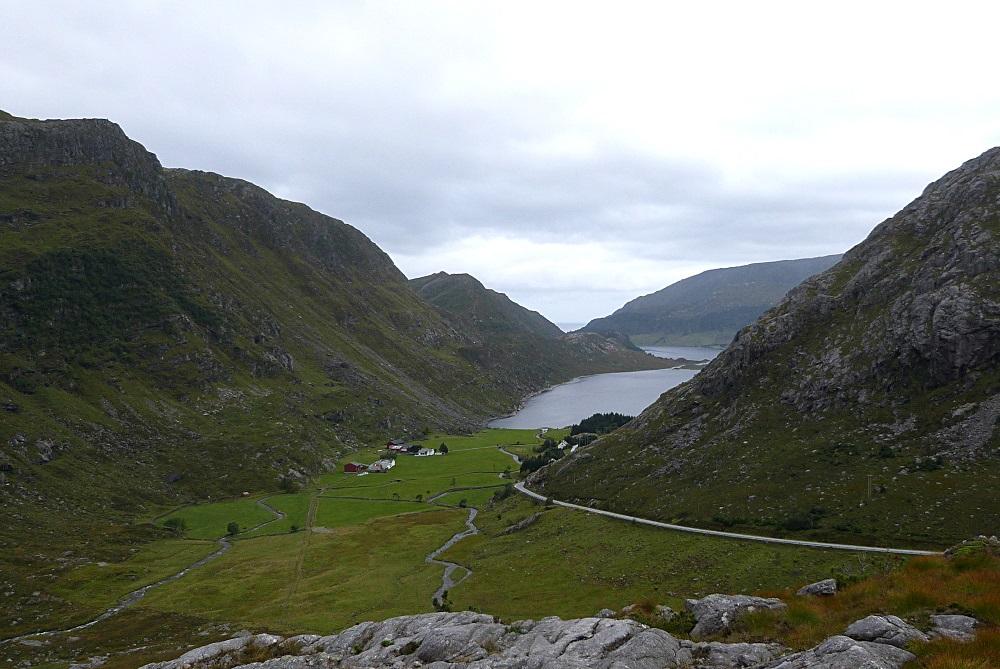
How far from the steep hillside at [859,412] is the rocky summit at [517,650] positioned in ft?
204

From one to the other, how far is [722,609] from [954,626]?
28.4 feet

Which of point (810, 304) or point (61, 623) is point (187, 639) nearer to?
point (61, 623)

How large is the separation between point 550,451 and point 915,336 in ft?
336

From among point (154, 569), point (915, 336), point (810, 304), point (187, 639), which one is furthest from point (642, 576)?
point (154, 569)

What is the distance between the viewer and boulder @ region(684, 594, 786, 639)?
78.8 ft

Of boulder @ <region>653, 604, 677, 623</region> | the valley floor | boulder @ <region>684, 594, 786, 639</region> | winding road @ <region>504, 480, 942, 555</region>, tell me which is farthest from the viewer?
winding road @ <region>504, 480, 942, 555</region>

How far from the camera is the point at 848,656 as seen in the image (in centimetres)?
1688

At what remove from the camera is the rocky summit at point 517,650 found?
1823 centimetres

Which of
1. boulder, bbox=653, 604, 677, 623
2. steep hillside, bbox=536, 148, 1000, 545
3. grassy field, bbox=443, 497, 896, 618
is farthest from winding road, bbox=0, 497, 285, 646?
boulder, bbox=653, 604, 677, 623

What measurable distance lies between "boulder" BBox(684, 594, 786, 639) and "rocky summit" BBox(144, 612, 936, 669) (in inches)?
69.8

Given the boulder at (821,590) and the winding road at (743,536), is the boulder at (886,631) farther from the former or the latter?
the winding road at (743,536)

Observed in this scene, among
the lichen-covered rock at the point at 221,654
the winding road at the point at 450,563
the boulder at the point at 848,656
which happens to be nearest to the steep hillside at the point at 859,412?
the winding road at the point at 450,563

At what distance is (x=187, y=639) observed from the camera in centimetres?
6850

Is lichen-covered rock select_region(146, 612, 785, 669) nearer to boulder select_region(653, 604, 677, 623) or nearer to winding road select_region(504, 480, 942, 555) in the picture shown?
boulder select_region(653, 604, 677, 623)
